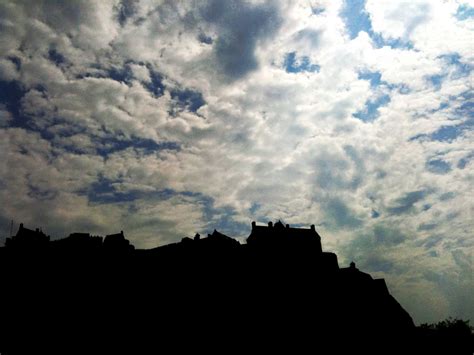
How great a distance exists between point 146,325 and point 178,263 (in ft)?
24.8

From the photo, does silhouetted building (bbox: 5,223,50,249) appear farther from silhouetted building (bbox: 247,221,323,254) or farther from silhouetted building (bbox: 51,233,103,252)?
silhouetted building (bbox: 247,221,323,254)

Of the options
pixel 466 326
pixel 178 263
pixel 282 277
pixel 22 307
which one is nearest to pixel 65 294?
pixel 22 307

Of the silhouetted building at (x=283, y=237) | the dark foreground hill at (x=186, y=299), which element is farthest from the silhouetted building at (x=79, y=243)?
the silhouetted building at (x=283, y=237)

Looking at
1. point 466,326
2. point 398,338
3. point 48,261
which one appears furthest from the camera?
point 466,326

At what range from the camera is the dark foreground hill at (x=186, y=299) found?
38.4 m

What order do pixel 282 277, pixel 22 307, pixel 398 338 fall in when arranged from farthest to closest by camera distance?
pixel 398 338 → pixel 282 277 → pixel 22 307

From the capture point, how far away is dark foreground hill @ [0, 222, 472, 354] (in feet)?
126

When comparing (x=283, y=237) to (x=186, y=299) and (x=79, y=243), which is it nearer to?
(x=186, y=299)

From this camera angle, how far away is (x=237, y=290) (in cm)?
4288

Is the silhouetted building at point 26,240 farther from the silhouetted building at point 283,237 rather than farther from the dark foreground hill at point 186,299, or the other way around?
the silhouetted building at point 283,237

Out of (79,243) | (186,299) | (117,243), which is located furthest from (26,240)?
(186,299)

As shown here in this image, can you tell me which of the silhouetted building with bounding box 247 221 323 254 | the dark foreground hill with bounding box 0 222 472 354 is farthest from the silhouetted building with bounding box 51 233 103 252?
the silhouetted building with bounding box 247 221 323 254

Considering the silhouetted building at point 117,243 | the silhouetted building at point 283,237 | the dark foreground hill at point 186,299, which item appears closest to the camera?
the dark foreground hill at point 186,299

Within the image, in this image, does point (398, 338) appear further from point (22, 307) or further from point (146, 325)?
point (22, 307)
